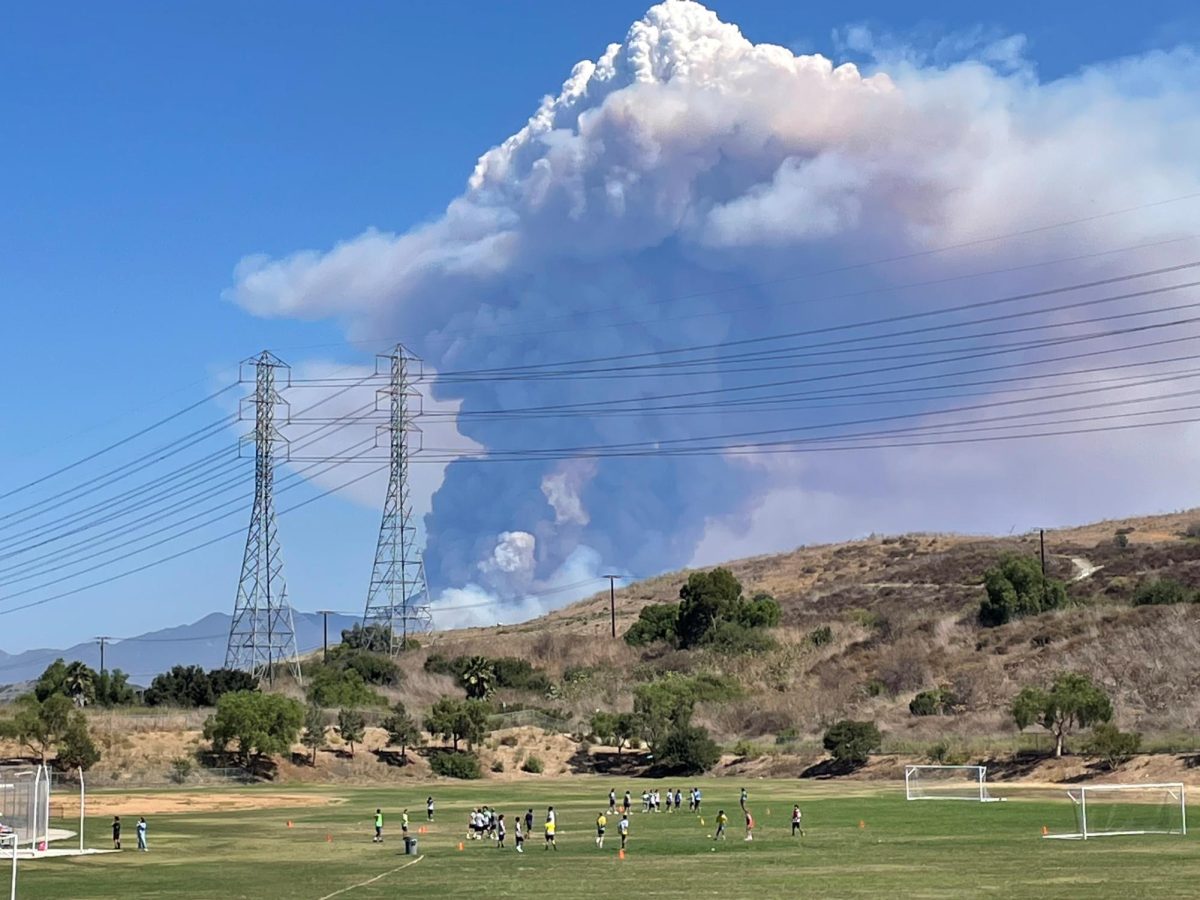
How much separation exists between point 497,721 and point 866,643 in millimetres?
48776

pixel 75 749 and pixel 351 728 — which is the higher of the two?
pixel 351 728

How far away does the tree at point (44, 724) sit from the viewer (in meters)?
117

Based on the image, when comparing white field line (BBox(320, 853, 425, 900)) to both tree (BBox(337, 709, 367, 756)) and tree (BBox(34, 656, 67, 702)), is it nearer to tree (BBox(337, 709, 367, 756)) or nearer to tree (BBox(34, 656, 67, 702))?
tree (BBox(337, 709, 367, 756))

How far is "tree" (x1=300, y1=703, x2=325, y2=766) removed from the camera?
130 meters

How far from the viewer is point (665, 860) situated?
6141cm

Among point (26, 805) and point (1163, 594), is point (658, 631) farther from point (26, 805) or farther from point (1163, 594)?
point (26, 805)

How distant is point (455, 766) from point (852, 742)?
116ft

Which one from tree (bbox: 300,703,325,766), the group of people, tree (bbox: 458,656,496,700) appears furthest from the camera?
tree (bbox: 458,656,496,700)

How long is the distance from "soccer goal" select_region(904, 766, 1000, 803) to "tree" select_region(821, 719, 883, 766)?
7.21 meters

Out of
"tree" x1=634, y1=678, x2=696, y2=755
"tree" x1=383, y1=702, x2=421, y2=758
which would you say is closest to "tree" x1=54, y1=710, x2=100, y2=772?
"tree" x1=383, y1=702, x2=421, y2=758

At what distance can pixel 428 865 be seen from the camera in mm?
61688

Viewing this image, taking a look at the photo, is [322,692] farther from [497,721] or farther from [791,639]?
[791,639]

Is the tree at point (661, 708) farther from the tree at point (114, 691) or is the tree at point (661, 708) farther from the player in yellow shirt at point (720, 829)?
the player in yellow shirt at point (720, 829)

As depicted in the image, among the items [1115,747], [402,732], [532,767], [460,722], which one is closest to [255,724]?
[402,732]
